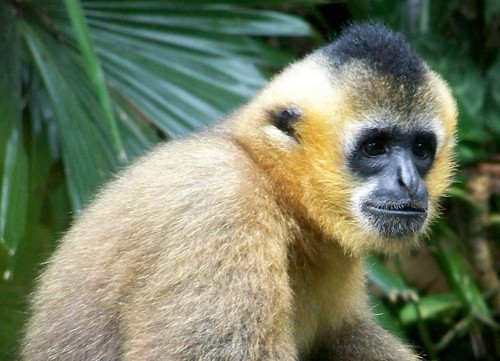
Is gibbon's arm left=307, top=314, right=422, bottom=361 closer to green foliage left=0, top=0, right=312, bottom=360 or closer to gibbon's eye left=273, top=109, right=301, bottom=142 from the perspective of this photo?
gibbon's eye left=273, top=109, right=301, bottom=142

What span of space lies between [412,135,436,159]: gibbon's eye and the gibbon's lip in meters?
0.30

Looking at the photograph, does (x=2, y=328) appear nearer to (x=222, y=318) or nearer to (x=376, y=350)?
(x=222, y=318)

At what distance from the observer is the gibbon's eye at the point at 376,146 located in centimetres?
360

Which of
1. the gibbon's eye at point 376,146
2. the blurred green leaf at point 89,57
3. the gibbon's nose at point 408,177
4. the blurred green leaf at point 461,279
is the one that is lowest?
the blurred green leaf at point 461,279

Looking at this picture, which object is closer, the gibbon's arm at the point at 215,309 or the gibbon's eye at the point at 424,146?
the gibbon's arm at the point at 215,309

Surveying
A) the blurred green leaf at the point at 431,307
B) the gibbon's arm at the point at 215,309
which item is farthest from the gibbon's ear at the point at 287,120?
the blurred green leaf at the point at 431,307

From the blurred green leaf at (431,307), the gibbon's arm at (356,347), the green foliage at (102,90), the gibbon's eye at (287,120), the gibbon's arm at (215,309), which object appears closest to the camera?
the gibbon's arm at (215,309)

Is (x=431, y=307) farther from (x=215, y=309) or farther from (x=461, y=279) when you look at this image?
(x=215, y=309)

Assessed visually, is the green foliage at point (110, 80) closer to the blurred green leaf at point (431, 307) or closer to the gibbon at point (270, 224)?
the gibbon at point (270, 224)

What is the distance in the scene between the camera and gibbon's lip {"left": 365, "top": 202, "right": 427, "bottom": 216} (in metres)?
3.59

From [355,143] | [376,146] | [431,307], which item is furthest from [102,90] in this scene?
[431,307]

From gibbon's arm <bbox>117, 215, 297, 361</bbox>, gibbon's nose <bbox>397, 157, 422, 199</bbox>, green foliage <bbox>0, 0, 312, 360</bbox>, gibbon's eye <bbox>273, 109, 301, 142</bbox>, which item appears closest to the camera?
gibbon's arm <bbox>117, 215, 297, 361</bbox>

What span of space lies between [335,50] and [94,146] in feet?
5.42

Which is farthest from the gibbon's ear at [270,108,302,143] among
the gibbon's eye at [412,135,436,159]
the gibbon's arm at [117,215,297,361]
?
the gibbon's arm at [117,215,297,361]
